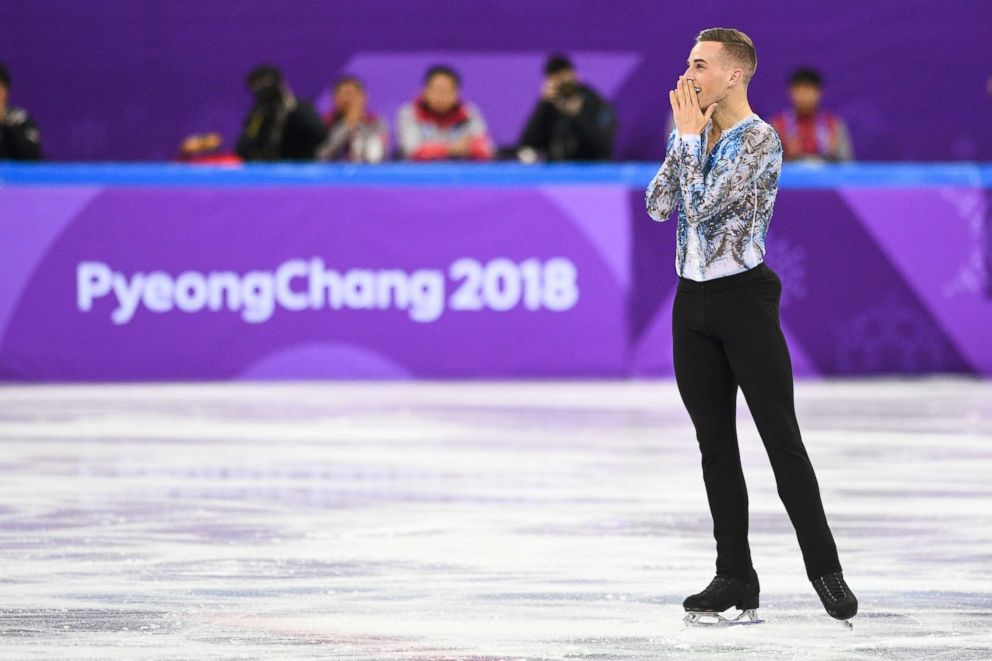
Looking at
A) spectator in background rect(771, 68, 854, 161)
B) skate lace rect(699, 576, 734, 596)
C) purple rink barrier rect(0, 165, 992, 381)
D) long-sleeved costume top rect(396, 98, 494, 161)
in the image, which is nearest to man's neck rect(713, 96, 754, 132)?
skate lace rect(699, 576, 734, 596)

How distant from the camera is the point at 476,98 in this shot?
19500mm

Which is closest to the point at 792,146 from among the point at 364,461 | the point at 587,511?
the point at 364,461

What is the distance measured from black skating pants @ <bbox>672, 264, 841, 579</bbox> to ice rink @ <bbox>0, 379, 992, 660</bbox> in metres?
0.32

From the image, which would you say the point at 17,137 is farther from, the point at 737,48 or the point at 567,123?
the point at 737,48

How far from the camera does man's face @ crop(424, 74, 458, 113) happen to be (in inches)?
597

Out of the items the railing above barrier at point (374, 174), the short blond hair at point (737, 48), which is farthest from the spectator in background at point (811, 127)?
the short blond hair at point (737, 48)

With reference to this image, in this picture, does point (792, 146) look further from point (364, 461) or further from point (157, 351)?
point (364, 461)

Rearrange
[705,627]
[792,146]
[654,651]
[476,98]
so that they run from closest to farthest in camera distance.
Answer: [654,651] → [705,627] → [792,146] → [476,98]

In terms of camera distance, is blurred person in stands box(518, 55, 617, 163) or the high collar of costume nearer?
blurred person in stands box(518, 55, 617, 163)

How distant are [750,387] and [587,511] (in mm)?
2566

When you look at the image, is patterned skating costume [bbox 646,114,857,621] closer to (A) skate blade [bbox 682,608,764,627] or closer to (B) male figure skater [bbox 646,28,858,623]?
(B) male figure skater [bbox 646,28,858,623]

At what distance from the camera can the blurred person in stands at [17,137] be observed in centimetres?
1509

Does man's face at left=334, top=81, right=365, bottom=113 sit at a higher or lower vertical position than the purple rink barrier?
higher

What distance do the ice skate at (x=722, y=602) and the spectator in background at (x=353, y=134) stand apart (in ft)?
33.7
